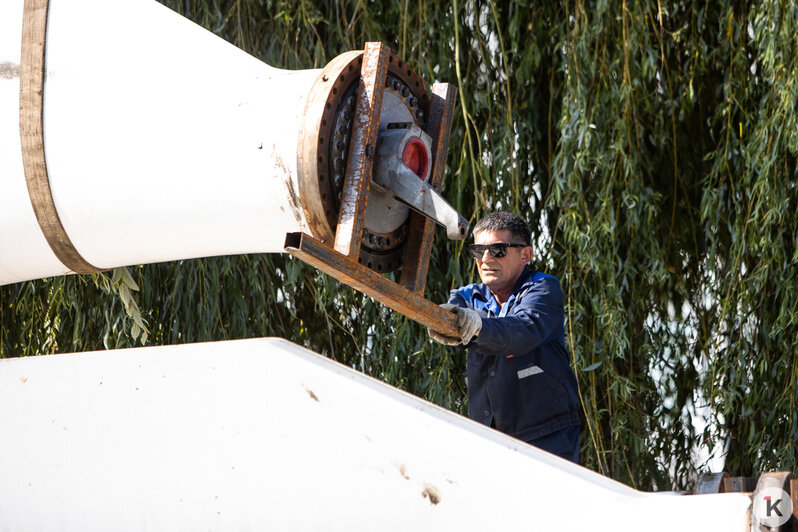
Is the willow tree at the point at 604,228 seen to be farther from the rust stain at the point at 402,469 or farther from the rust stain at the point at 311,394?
the rust stain at the point at 402,469

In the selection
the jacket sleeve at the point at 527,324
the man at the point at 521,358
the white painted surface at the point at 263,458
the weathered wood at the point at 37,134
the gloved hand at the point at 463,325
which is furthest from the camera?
the man at the point at 521,358

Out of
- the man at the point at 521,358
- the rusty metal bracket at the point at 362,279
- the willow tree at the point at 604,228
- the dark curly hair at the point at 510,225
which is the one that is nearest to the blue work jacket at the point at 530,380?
the man at the point at 521,358

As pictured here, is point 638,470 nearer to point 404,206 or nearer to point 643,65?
point 643,65

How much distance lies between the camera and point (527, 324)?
98.1 inches

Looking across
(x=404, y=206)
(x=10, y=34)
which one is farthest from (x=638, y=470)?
(x=10, y=34)

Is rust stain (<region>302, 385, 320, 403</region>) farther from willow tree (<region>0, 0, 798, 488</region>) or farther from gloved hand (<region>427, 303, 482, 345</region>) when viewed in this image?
willow tree (<region>0, 0, 798, 488</region>)

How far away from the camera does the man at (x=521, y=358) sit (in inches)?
103

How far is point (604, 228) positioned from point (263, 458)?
179 centimetres

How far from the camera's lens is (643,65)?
3.29 metres

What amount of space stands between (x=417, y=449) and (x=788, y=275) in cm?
206

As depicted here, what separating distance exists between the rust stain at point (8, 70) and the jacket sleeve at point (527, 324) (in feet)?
3.59

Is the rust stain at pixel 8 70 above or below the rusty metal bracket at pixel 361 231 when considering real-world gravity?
above

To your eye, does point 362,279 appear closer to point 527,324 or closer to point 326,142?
point 326,142

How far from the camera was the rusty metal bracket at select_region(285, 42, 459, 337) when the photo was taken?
163 cm
